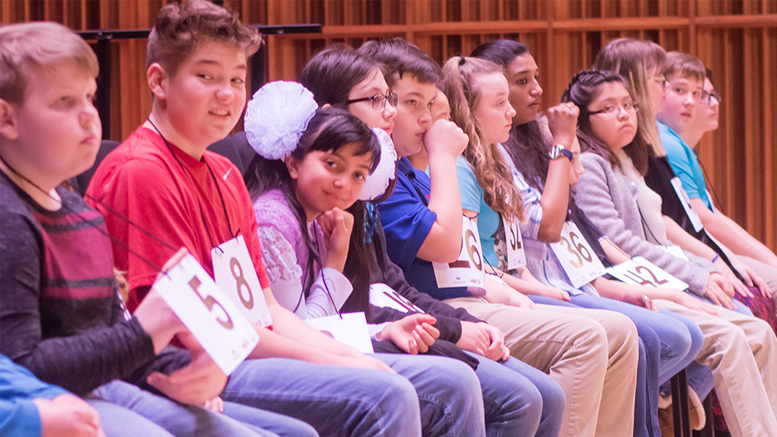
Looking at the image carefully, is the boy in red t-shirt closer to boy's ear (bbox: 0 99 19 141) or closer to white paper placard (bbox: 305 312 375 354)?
white paper placard (bbox: 305 312 375 354)

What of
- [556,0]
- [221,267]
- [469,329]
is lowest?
[469,329]

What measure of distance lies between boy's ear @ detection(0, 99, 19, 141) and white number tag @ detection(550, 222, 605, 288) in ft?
6.31

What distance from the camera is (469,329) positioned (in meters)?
1.86

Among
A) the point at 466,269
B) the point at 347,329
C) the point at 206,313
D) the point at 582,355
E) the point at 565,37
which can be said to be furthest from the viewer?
the point at 565,37

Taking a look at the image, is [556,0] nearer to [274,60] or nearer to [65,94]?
[274,60]

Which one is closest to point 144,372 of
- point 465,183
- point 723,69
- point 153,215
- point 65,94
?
point 153,215

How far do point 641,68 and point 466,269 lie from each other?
1.68 metres

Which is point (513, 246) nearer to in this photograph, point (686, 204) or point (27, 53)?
point (686, 204)

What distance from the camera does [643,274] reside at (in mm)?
2852

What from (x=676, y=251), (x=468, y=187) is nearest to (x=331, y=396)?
(x=468, y=187)

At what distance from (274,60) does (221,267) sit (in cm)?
332

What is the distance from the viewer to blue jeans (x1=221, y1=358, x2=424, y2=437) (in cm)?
129

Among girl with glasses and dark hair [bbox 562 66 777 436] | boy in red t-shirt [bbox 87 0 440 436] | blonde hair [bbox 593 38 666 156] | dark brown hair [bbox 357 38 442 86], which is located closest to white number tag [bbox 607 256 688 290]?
girl with glasses and dark hair [bbox 562 66 777 436]

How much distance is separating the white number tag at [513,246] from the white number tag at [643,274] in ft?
1.51
